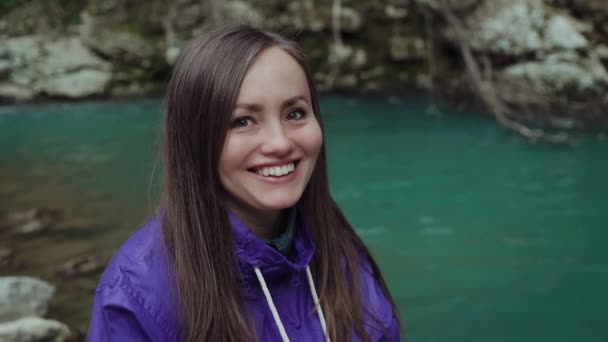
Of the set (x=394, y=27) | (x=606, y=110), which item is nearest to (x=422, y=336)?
(x=606, y=110)

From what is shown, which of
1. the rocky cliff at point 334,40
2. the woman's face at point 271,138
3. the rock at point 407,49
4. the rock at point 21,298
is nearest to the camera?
the woman's face at point 271,138

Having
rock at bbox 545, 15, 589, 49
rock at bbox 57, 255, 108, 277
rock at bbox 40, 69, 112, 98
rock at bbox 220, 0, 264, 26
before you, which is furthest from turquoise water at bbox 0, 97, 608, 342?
rock at bbox 220, 0, 264, 26

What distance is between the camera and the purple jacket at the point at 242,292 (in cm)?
130

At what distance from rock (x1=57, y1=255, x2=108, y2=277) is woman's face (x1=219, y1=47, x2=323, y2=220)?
3410 mm

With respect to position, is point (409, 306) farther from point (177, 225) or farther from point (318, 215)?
point (177, 225)

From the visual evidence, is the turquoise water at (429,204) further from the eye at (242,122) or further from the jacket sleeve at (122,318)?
the eye at (242,122)

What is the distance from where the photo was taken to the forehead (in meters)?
1.38

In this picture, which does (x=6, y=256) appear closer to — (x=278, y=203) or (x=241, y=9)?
(x=278, y=203)

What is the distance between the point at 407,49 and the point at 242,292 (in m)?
9.72

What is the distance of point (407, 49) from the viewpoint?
10.7m

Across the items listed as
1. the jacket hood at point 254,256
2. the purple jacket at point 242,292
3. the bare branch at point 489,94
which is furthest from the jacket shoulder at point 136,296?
the bare branch at point 489,94

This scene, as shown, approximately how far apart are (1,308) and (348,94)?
24.0 ft

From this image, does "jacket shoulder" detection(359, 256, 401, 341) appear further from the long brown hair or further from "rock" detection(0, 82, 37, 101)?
"rock" detection(0, 82, 37, 101)

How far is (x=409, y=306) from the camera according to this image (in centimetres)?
443
